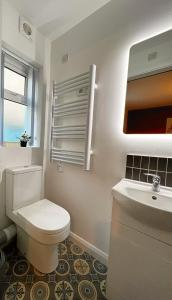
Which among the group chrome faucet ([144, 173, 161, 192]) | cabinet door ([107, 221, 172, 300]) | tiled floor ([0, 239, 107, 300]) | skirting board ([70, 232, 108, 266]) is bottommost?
tiled floor ([0, 239, 107, 300])

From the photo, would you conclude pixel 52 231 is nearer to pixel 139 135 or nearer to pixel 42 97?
pixel 139 135

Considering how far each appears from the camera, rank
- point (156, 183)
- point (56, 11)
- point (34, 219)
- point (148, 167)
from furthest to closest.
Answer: point (56, 11)
point (34, 219)
point (148, 167)
point (156, 183)

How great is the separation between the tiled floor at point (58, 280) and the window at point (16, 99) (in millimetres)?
1160

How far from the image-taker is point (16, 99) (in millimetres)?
1623

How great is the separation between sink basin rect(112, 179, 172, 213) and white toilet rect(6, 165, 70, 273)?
0.56 meters

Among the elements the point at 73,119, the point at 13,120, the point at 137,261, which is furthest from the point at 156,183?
the point at 13,120

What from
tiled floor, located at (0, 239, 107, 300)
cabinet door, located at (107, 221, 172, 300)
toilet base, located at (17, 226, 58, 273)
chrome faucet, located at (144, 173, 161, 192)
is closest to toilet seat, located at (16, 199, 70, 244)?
toilet base, located at (17, 226, 58, 273)

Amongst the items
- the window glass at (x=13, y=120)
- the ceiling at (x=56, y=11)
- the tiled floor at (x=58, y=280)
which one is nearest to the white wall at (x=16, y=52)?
the ceiling at (x=56, y=11)

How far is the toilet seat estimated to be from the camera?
1061mm

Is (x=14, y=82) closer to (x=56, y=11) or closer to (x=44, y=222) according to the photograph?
(x=56, y=11)

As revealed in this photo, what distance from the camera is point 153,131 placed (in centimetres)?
104

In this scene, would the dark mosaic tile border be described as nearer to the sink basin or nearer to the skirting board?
the sink basin

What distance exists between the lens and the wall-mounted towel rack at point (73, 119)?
127 cm

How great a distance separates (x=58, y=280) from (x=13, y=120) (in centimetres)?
156
